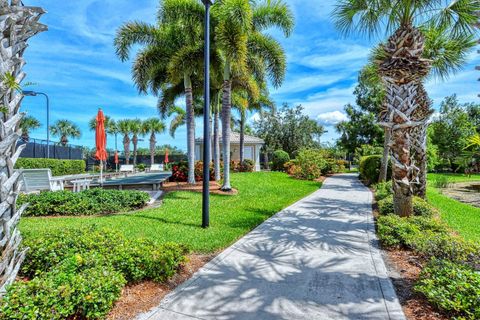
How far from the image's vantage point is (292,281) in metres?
3.87

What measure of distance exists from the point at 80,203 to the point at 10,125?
5931 millimetres

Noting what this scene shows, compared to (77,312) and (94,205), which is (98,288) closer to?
(77,312)

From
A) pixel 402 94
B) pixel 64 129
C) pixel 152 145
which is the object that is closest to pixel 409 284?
pixel 402 94

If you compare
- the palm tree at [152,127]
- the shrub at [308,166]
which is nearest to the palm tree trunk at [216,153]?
the shrub at [308,166]

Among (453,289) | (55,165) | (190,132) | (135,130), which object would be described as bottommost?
(453,289)

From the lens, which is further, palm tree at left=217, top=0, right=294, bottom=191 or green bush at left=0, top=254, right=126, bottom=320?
palm tree at left=217, top=0, right=294, bottom=191

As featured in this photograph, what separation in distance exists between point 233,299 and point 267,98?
21292mm

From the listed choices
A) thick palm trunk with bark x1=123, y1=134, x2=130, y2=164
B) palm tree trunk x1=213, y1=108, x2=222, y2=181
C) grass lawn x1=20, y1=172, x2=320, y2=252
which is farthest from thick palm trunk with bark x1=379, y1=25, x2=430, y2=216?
thick palm trunk with bark x1=123, y1=134, x2=130, y2=164

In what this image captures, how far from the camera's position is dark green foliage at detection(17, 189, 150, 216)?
25.4 ft

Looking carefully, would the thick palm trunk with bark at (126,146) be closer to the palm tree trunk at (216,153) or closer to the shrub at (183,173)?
the palm tree trunk at (216,153)

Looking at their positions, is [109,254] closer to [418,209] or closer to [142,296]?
[142,296]

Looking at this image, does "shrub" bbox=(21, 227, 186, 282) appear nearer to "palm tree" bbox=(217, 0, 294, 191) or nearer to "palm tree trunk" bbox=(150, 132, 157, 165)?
"palm tree" bbox=(217, 0, 294, 191)

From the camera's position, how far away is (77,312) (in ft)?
9.06

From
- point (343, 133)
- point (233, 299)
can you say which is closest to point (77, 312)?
point (233, 299)
